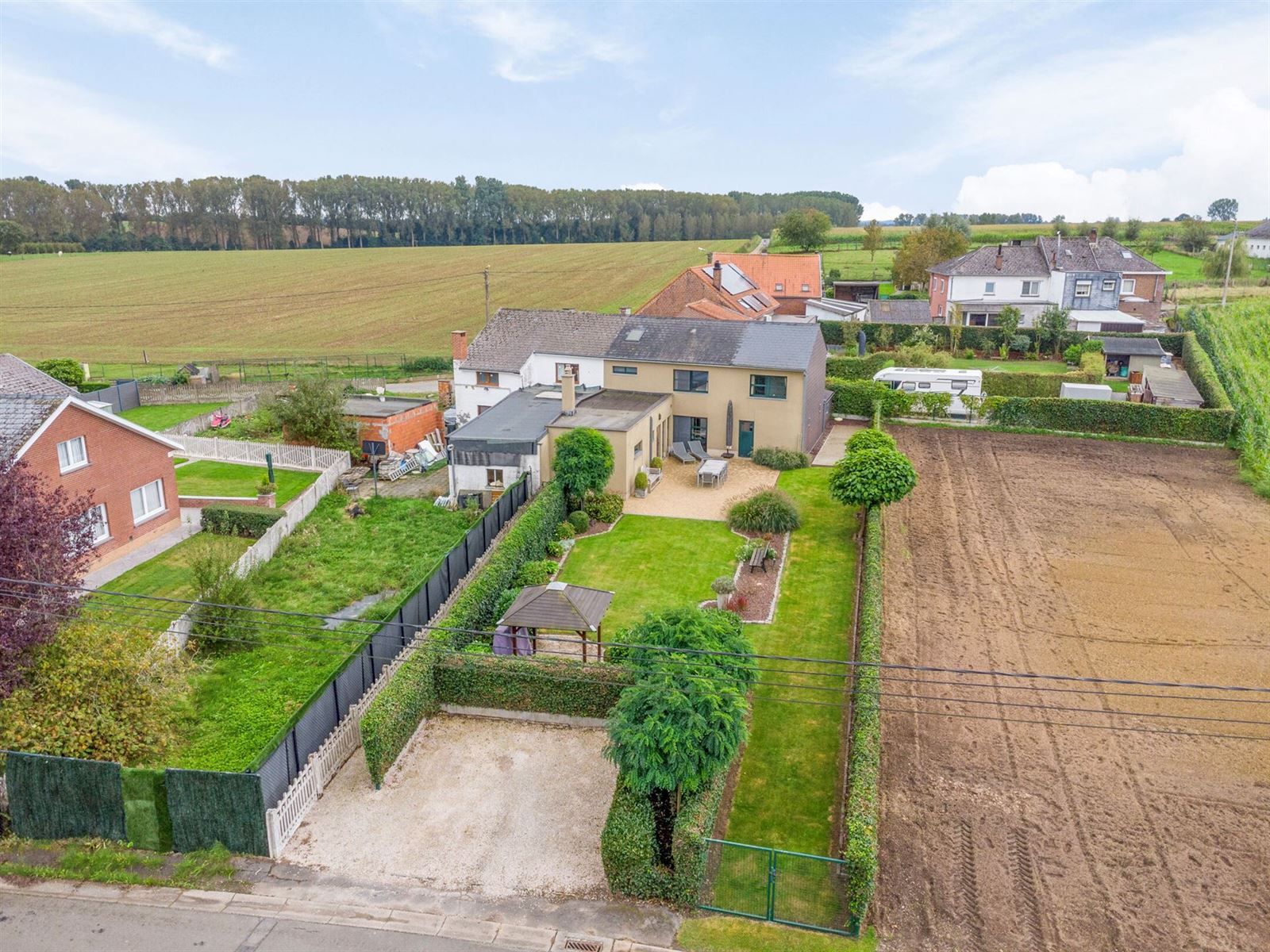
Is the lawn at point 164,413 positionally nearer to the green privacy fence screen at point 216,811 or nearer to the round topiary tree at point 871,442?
the green privacy fence screen at point 216,811

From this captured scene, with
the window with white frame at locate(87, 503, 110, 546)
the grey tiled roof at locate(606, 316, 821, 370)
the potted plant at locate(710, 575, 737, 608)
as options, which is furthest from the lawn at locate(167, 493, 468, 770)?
the grey tiled roof at locate(606, 316, 821, 370)

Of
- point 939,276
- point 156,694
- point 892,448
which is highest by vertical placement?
point 939,276

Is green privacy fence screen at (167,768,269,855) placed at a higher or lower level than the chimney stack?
lower

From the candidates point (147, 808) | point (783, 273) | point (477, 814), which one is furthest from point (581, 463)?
point (783, 273)

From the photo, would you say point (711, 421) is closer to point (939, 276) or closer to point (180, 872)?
point (180, 872)

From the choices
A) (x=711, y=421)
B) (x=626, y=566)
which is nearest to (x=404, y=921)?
(x=626, y=566)

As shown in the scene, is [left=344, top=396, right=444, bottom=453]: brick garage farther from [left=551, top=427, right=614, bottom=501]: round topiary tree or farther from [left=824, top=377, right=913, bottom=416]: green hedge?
[left=824, top=377, right=913, bottom=416]: green hedge
